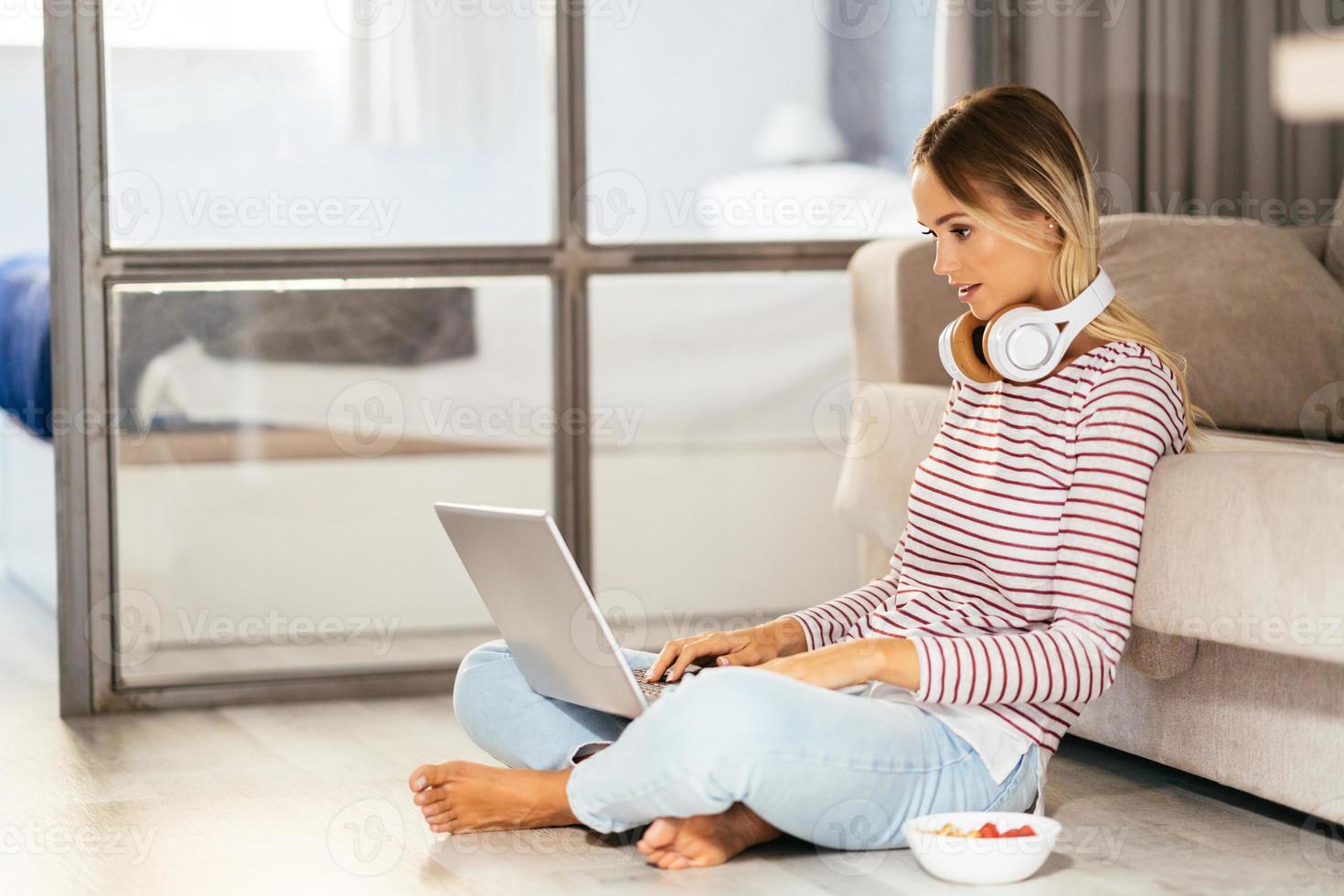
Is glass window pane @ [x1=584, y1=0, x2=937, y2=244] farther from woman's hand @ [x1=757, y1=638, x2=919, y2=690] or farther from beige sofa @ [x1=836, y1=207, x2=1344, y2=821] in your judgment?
woman's hand @ [x1=757, y1=638, x2=919, y2=690]

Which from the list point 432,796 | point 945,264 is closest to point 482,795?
point 432,796

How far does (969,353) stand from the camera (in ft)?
5.70

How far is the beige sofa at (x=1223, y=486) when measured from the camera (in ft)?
5.06

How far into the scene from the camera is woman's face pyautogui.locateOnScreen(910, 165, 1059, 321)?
5.46 ft

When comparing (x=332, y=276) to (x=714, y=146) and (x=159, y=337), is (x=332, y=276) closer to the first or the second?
(x=159, y=337)

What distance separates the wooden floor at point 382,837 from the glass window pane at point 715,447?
1.93 ft

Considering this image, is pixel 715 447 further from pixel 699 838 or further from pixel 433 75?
pixel 699 838

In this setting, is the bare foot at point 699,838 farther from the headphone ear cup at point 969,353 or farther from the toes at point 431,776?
the headphone ear cup at point 969,353

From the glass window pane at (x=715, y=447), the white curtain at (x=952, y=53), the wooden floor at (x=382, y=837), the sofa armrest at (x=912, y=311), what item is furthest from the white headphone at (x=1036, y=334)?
the white curtain at (x=952, y=53)

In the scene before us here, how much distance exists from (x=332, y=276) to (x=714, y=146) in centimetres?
71

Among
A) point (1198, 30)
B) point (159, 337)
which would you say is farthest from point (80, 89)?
point (1198, 30)

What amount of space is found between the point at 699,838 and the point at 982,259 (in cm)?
66

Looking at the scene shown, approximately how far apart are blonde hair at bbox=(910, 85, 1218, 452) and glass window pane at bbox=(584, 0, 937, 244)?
1230 millimetres

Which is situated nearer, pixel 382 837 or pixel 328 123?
pixel 382 837
